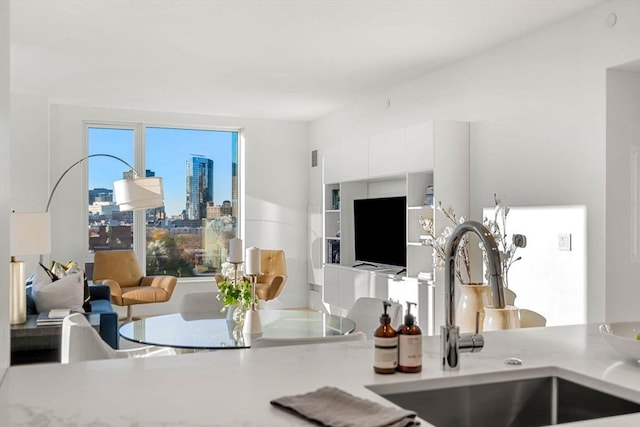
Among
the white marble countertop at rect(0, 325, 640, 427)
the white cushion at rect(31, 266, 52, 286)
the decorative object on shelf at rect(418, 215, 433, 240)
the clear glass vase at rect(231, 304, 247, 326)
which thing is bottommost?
the clear glass vase at rect(231, 304, 247, 326)

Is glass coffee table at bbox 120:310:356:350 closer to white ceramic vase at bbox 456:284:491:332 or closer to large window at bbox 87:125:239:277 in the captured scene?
white ceramic vase at bbox 456:284:491:332

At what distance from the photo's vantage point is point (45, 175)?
7.26 m

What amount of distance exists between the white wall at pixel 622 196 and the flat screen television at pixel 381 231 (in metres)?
2.24

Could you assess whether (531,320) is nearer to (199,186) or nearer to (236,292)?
(236,292)

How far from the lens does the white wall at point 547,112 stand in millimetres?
3973

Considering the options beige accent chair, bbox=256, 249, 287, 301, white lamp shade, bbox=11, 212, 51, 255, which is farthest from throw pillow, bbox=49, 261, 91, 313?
beige accent chair, bbox=256, 249, 287, 301

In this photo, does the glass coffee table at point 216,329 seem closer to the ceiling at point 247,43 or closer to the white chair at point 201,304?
the white chair at point 201,304

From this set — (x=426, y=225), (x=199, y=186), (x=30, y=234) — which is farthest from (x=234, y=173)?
(x=426, y=225)

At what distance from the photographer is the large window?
310 inches

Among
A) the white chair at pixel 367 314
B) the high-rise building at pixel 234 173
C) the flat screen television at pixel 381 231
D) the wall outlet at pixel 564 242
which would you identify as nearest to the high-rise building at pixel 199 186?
the high-rise building at pixel 234 173

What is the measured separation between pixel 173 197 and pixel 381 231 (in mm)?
3220

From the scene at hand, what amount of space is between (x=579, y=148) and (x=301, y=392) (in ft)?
11.3

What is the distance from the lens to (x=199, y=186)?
8.38 m

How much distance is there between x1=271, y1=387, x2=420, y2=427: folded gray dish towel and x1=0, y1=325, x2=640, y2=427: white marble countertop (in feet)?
0.09
